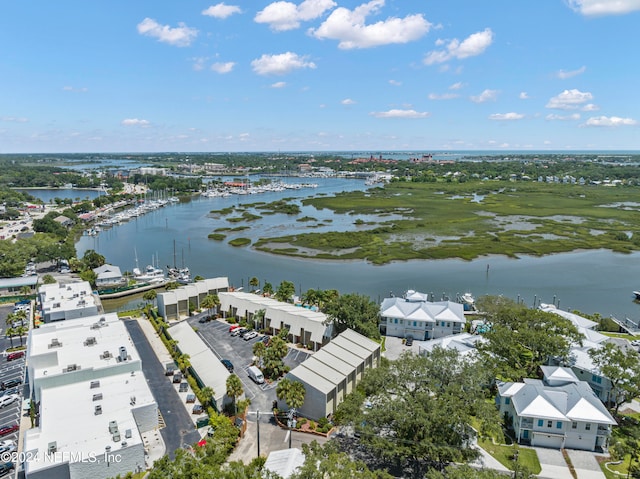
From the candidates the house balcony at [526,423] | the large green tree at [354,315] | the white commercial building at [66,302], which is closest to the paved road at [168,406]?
the white commercial building at [66,302]

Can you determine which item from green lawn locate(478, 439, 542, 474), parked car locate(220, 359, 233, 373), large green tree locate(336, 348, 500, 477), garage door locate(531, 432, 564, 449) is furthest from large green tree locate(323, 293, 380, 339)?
garage door locate(531, 432, 564, 449)

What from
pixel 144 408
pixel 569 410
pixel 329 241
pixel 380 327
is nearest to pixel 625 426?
pixel 569 410

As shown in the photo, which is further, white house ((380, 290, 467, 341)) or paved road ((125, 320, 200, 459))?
white house ((380, 290, 467, 341))

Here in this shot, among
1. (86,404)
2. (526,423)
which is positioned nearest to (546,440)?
(526,423)

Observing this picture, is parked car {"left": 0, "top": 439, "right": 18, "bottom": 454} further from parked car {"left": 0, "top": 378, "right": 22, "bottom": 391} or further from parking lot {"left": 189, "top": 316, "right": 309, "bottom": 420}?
parking lot {"left": 189, "top": 316, "right": 309, "bottom": 420}

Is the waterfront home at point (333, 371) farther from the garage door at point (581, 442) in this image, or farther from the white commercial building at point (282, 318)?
the garage door at point (581, 442)

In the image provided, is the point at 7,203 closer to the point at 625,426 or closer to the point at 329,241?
the point at 329,241
